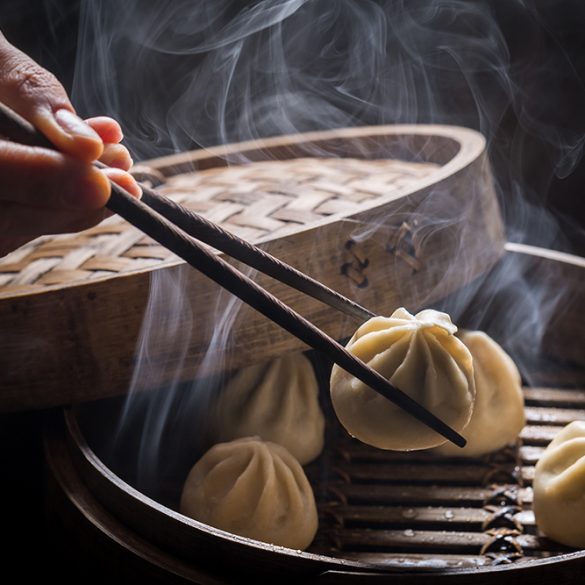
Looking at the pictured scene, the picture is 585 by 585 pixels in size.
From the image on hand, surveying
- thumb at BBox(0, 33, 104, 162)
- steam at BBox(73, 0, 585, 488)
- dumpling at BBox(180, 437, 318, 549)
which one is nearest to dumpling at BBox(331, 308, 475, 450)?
dumpling at BBox(180, 437, 318, 549)

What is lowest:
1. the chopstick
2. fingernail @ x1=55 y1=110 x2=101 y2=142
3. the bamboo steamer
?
the bamboo steamer

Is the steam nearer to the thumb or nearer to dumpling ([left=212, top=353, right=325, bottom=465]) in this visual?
dumpling ([left=212, top=353, right=325, bottom=465])

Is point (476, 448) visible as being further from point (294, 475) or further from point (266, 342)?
point (266, 342)

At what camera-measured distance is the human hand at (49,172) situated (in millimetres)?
1077

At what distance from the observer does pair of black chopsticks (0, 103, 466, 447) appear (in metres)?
1.08

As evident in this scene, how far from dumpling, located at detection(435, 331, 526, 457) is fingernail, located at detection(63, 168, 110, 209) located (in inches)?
48.5

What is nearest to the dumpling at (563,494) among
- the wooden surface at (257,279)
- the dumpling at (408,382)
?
the dumpling at (408,382)

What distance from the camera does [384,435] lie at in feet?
4.57

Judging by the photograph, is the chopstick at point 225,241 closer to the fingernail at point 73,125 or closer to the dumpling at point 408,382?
the fingernail at point 73,125

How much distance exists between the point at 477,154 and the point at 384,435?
1.11m

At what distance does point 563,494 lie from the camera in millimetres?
1660

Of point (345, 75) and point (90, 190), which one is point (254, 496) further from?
point (345, 75)

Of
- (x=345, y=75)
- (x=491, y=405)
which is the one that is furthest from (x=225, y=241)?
(x=345, y=75)

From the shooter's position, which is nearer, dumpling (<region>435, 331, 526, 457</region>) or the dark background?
dumpling (<region>435, 331, 526, 457</region>)
